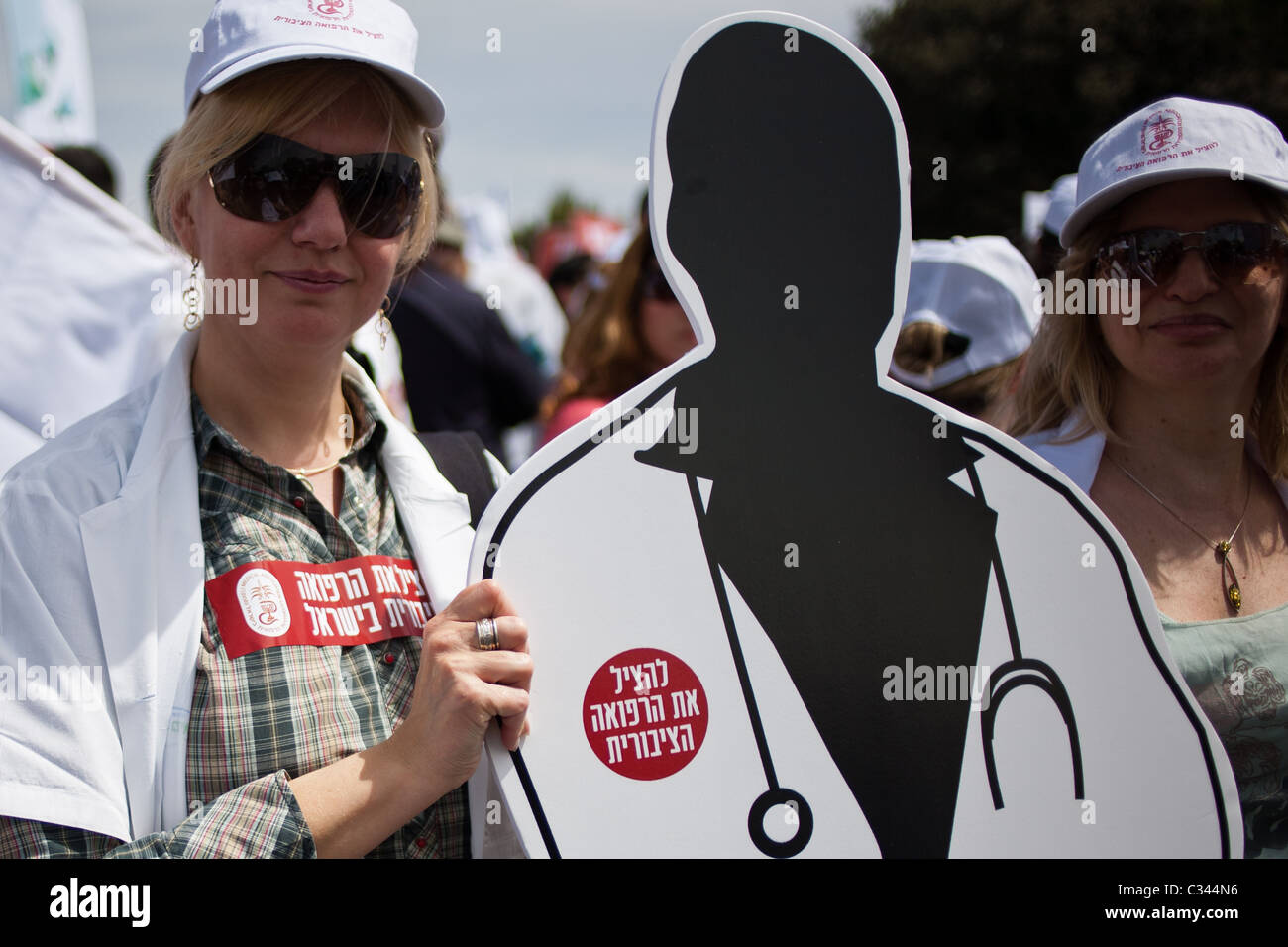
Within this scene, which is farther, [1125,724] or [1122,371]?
[1122,371]

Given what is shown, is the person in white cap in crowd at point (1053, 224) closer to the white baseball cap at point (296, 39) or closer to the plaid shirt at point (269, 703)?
the white baseball cap at point (296, 39)

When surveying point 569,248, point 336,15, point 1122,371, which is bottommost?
point 1122,371

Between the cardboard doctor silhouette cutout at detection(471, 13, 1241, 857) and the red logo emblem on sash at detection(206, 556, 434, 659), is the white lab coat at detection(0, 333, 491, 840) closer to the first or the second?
the red logo emblem on sash at detection(206, 556, 434, 659)

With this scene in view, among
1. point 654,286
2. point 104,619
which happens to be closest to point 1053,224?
point 654,286

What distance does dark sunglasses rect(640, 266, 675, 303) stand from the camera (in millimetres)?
2977

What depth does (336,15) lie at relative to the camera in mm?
1665

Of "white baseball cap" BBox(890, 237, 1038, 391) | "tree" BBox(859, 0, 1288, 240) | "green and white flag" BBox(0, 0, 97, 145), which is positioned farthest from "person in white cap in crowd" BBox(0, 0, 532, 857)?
"tree" BBox(859, 0, 1288, 240)

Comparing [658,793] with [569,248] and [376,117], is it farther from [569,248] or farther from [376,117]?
[569,248]

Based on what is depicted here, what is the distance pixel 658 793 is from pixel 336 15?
1.17m

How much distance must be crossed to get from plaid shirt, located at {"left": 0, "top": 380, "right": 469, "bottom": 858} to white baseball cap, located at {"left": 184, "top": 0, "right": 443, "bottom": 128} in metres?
0.49

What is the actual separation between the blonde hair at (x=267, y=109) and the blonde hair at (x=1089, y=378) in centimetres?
120

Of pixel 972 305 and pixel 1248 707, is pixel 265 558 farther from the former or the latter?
pixel 972 305

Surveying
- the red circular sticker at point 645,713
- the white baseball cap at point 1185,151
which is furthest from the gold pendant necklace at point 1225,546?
the red circular sticker at point 645,713
